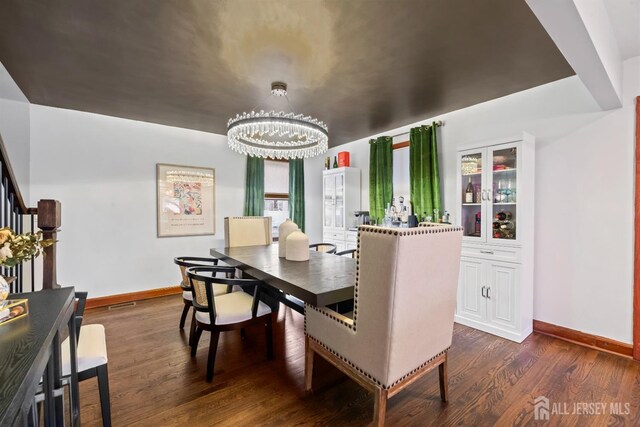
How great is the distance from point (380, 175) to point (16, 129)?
14.9 feet

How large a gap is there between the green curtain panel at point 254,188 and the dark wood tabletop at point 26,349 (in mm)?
3827

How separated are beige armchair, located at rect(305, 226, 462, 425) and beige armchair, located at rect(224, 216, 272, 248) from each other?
88.8 inches

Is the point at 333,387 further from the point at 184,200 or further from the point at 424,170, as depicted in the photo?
the point at 184,200

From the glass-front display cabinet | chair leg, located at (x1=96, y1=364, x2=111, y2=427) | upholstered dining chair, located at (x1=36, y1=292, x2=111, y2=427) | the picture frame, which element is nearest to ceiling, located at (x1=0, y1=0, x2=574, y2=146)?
the glass-front display cabinet

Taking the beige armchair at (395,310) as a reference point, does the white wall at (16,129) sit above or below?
above

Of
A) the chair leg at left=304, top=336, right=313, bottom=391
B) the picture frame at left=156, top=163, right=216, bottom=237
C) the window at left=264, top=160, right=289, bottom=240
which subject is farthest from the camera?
the window at left=264, top=160, right=289, bottom=240

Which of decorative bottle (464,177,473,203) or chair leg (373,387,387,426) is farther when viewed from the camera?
decorative bottle (464,177,473,203)

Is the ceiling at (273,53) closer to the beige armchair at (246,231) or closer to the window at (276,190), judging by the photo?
the beige armchair at (246,231)

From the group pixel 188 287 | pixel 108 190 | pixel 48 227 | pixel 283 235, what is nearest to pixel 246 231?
pixel 283 235

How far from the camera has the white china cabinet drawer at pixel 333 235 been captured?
4.97 meters

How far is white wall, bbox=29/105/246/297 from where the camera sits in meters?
3.51

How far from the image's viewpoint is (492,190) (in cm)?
294

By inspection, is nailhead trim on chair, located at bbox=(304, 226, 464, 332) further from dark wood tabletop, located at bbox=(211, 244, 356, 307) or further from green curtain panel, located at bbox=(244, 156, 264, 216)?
green curtain panel, located at bbox=(244, 156, 264, 216)

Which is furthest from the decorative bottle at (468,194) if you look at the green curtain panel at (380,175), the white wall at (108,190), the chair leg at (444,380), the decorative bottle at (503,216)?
the white wall at (108,190)
